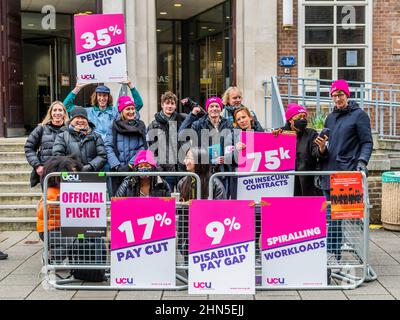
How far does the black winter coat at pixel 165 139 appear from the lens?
7.69m

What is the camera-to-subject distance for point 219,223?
598 centimetres

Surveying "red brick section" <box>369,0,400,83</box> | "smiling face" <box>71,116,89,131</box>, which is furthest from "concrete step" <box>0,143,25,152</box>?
"red brick section" <box>369,0,400,83</box>

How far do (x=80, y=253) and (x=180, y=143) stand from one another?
1971 mm

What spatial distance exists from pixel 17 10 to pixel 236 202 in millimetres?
8372

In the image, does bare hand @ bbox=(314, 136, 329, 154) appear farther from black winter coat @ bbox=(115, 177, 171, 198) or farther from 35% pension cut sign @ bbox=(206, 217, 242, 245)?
black winter coat @ bbox=(115, 177, 171, 198)

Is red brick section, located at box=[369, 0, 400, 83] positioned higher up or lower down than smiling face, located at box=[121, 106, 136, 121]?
higher up

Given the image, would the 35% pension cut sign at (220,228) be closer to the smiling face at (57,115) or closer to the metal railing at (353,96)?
the smiling face at (57,115)

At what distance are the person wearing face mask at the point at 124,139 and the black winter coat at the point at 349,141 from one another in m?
2.27

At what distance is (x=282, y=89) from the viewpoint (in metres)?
12.4

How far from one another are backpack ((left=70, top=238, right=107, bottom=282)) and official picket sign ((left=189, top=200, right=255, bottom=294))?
1006mm

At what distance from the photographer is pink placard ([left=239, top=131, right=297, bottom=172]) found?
6652 mm

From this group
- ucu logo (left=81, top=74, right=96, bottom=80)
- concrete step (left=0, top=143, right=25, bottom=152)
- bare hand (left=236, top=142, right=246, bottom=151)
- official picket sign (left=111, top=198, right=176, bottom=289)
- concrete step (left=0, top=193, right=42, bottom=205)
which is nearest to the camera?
official picket sign (left=111, top=198, right=176, bottom=289)

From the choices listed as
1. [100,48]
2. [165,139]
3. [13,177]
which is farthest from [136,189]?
[13,177]
